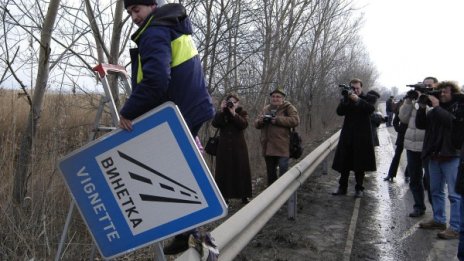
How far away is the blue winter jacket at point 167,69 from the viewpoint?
7.84 feet

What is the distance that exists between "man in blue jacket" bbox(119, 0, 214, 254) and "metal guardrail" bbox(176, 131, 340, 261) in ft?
0.90

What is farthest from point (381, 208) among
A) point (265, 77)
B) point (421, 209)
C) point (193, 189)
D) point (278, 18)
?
point (278, 18)

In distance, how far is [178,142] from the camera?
2.25 metres

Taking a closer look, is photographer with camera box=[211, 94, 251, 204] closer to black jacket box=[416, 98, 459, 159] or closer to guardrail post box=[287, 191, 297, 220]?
guardrail post box=[287, 191, 297, 220]

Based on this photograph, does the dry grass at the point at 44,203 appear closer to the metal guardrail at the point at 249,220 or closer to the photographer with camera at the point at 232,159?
the metal guardrail at the point at 249,220

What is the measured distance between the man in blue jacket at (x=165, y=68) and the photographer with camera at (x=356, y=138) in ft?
16.3

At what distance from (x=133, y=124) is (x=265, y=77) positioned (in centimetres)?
1041

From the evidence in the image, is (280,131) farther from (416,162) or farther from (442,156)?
(442,156)

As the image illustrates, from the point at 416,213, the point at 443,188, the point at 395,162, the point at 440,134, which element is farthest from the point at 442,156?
the point at 395,162

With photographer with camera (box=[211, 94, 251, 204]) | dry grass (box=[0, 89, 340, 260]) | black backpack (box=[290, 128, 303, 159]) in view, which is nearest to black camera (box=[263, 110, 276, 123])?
black backpack (box=[290, 128, 303, 159])

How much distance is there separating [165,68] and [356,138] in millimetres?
5670

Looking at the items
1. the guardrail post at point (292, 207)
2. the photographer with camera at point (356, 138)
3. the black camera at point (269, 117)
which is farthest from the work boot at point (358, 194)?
the guardrail post at point (292, 207)

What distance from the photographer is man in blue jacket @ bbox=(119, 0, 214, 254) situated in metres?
2.39

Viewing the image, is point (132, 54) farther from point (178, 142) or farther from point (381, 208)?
point (381, 208)
